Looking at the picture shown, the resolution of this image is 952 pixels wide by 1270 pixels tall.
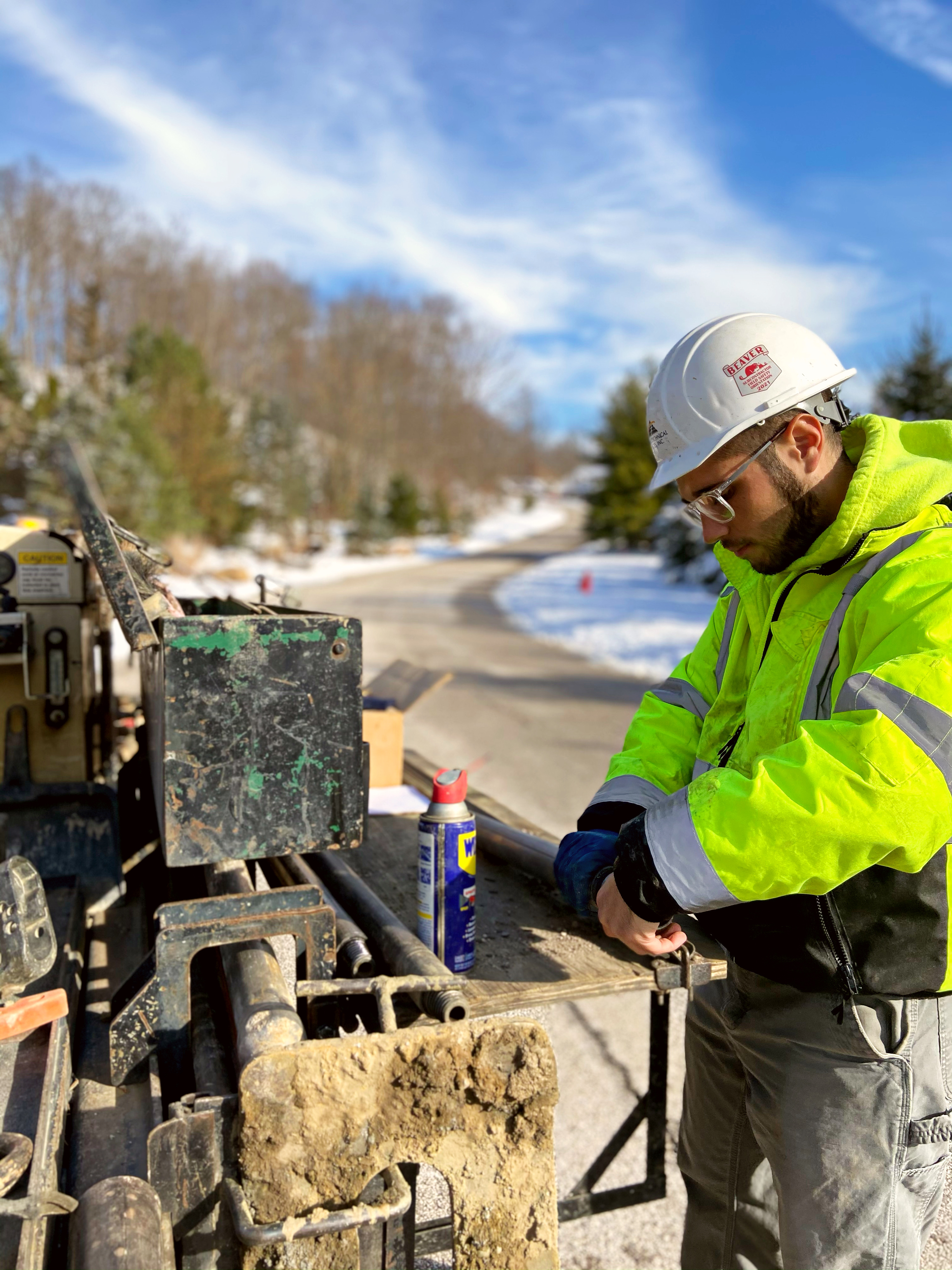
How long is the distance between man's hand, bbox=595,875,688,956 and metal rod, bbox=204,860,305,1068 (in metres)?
0.61

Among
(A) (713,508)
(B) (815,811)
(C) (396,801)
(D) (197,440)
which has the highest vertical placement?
(D) (197,440)

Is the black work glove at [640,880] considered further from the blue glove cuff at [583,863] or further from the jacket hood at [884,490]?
the jacket hood at [884,490]

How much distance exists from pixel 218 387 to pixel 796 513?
52906 millimetres

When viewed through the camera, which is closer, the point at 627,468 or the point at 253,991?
the point at 253,991

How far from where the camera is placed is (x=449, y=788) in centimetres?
194

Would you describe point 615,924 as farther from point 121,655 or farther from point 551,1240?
point 121,655

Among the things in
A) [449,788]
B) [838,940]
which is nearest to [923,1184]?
[838,940]

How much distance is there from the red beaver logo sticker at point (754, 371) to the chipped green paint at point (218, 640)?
3.46ft

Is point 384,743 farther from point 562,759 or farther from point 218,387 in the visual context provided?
point 218,387

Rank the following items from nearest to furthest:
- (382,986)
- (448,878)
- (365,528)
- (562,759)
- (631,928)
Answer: (382,986), (631,928), (448,878), (562,759), (365,528)

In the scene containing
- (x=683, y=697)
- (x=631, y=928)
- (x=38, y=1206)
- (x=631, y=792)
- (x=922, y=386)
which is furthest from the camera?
(x=922, y=386)

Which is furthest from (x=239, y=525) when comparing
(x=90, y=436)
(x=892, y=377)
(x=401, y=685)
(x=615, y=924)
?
(x=615, y=924)

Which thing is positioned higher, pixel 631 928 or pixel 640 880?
pixel 640 880

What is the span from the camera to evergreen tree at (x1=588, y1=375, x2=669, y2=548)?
1270 inches
